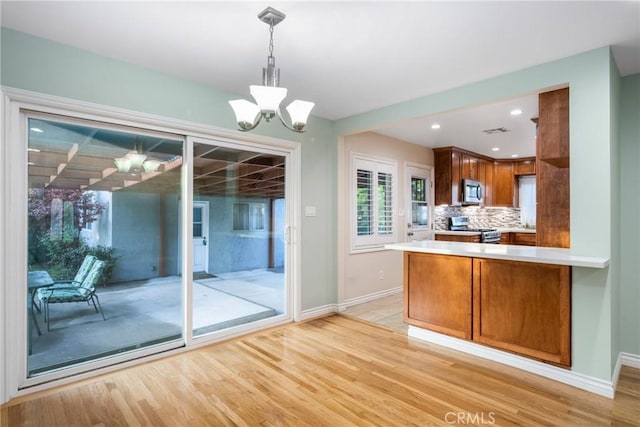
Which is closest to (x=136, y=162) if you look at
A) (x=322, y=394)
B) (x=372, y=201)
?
(x=322, y=394)

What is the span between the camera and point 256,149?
12.3 ft

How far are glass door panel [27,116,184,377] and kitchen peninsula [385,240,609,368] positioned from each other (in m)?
2.39

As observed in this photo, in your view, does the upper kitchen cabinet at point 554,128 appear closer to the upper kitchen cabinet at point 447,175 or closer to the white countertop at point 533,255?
the white countertop at point 533,255

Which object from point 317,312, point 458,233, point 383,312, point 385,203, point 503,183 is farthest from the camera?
point 503,183

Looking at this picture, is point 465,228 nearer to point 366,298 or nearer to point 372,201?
point 372,201

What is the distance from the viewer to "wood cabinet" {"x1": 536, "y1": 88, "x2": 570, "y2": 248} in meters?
2.82

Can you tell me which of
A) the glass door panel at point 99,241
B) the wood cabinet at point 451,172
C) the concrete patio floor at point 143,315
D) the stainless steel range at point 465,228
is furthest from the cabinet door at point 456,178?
the glass door panel at point 99,241

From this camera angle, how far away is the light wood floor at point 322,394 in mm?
2119

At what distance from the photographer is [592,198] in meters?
2.50

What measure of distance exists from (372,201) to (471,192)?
2358 millimetres

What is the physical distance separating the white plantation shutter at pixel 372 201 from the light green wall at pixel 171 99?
576mm

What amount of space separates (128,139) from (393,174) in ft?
12.6

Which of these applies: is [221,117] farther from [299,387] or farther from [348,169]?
[299,387]

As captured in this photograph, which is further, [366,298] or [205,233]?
[366,298]
